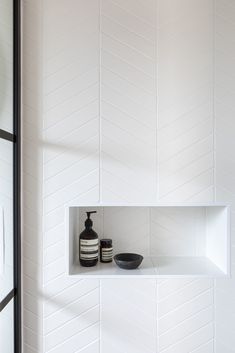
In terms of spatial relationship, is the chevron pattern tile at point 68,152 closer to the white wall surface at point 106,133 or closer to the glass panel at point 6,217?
the white wall surface at point 106,133

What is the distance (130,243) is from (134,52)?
88cm

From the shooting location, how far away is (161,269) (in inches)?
46.1

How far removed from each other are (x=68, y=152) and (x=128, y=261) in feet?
1.78

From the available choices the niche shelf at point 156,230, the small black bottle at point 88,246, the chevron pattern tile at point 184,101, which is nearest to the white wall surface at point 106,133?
the chevron pattern tile at point 184,101

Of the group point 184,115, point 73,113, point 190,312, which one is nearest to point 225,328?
point 190,312

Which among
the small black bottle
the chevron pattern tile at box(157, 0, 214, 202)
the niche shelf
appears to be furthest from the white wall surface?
the niche shelf

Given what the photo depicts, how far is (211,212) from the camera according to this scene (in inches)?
49.4

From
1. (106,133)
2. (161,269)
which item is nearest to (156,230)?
(161,269)

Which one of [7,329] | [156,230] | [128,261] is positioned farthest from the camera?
[156,230]

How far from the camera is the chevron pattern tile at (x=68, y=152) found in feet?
3.58

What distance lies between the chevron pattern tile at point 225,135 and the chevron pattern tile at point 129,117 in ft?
0.90

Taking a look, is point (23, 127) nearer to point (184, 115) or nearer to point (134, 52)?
point (134, 52)

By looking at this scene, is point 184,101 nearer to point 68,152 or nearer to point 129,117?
point 129,117

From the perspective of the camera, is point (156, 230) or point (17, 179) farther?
point (156, 230)
